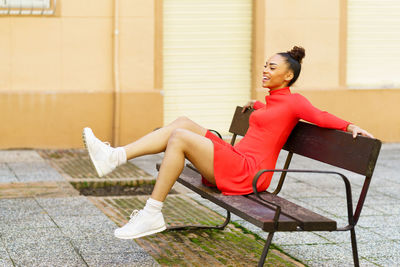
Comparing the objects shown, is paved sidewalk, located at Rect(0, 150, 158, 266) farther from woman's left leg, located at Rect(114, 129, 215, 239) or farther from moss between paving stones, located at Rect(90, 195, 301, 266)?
woman's left leg, located at Rect(114, 129, 215, 239)

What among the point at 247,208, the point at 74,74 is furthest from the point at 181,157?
the point at 74,74

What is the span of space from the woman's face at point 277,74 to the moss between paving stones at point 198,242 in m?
1.22

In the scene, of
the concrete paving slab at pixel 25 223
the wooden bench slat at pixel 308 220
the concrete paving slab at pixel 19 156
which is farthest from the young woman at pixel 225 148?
the concrete paving slab at pixel 19 156

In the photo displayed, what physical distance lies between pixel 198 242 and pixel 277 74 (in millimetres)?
1414

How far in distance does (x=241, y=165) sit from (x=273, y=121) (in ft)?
1.38

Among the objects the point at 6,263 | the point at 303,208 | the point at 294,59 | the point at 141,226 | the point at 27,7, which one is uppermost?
the point at 27,7

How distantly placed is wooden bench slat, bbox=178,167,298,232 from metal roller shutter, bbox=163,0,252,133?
6.19 meters

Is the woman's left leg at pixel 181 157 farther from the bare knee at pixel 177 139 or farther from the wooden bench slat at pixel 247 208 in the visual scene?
the wooden bench slat at pixel 247 208

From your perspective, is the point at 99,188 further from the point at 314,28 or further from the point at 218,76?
the point at 314,28

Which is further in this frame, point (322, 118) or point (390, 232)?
point (390, 232)

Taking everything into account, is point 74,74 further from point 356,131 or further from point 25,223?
point 356,131

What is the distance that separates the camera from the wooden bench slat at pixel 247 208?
482cm

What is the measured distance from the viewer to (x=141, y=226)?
532 cm

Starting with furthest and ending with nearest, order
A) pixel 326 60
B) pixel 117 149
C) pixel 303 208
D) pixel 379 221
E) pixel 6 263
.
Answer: pixel 326 60 < pixel 379 221 < pixel 117 149 < pixel 6 263 < pixel 303 208
